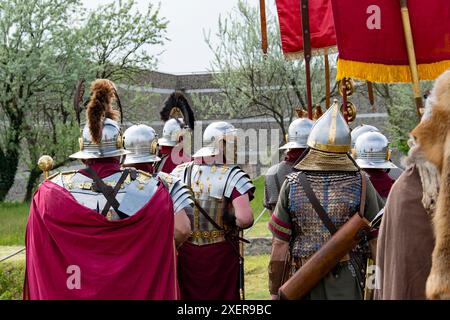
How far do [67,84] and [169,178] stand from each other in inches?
838

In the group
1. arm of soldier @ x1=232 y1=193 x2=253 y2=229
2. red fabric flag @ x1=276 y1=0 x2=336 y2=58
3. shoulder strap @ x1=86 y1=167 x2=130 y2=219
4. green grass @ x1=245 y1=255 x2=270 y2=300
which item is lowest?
green grass @ x1=245 y1=255 x2=270 y2=300

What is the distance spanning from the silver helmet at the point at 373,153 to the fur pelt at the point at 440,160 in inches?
144

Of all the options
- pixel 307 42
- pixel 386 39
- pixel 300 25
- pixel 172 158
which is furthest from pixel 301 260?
pixel 300 25

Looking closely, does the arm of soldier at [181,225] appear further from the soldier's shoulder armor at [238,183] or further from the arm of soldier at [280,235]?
the soldier's shoulder armor at [238,183]

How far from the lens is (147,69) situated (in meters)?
28.8

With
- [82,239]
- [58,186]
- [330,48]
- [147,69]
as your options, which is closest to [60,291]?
[82,239]

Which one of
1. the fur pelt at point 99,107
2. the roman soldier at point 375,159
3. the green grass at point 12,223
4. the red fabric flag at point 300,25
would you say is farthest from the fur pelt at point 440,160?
the green grass at point 12,223

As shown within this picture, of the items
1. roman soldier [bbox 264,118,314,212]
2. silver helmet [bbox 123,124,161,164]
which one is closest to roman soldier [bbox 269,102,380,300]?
silver helmet [bbox 123,124,161,164]

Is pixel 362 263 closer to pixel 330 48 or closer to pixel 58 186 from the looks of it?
pixel 58 186

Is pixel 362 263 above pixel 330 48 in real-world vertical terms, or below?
below

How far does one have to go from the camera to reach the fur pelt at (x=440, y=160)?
8.43ft

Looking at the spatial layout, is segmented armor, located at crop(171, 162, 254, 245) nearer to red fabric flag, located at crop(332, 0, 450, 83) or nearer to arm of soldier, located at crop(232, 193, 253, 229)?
arm of soldier, located at crop(232, 193, 253, 229)

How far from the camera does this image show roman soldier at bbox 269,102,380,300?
489 cm

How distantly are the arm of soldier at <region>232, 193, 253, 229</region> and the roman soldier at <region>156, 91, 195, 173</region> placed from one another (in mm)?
2260
